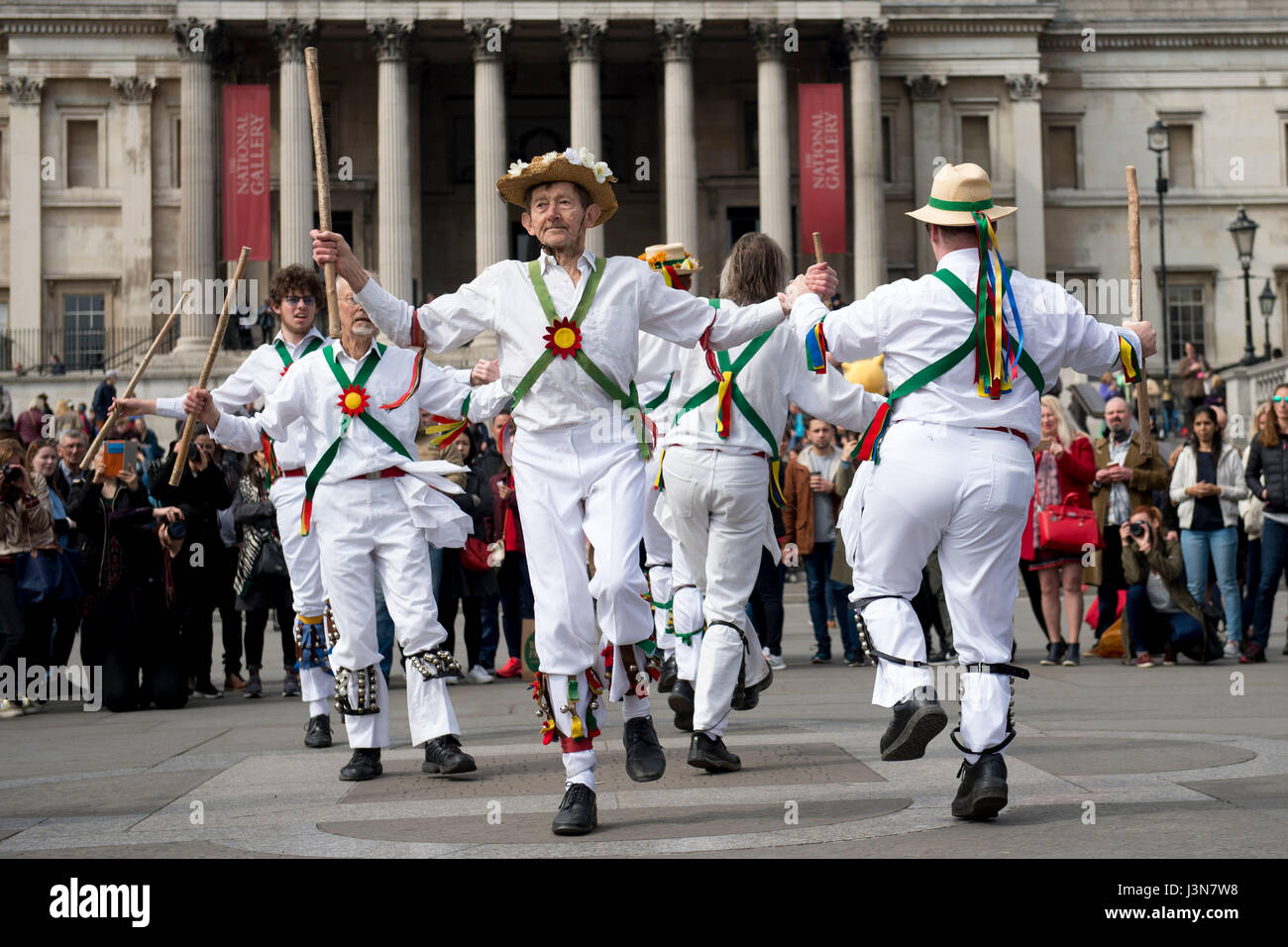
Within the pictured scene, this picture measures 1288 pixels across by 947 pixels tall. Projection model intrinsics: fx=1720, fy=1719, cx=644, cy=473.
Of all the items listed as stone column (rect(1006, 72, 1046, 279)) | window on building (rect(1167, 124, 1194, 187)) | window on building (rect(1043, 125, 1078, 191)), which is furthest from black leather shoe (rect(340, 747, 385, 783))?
window on building (rect(1167, 124, 1194, 187))

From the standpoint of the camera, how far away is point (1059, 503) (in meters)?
14.2

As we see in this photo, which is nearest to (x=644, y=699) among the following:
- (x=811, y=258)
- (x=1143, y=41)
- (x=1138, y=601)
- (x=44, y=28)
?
(x=1138, y=601)

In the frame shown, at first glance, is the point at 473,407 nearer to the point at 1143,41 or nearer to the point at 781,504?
the point at 781,504

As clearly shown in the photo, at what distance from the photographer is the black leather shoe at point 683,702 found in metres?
9.01

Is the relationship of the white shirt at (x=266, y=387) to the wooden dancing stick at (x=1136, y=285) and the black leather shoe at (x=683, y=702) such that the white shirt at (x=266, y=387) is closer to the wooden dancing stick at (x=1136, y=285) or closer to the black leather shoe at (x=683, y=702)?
Result: the black leather shoe at (x=683, y=702)

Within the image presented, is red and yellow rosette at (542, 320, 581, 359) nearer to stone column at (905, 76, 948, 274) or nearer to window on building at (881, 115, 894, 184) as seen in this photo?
stone column at (905, 76, 948, 274)

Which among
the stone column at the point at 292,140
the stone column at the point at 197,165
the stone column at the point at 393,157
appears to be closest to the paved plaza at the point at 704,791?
the stone column at the point at 393,157

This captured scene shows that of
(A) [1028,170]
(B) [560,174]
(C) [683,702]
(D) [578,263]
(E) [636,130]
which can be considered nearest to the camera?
(B) [560,174]

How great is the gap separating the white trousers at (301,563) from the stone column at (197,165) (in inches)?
1371

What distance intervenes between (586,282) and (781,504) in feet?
8.54

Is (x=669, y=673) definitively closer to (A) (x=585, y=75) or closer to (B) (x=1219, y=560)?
Result: (B) (x=1219, y=560)

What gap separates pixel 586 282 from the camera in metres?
6.68

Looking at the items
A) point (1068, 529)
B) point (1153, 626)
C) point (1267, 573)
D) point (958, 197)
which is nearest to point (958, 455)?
point (958, 197)

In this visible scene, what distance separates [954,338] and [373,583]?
10.5 feet
